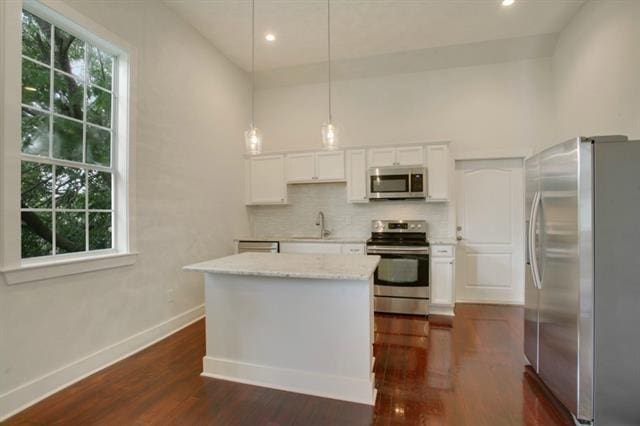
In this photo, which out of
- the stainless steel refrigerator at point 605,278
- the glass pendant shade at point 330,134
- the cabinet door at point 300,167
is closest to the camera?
the stainless steel refrigerator at point 605,278

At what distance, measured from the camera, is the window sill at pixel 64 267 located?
78.4 inches

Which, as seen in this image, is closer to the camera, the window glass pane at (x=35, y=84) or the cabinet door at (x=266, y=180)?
the window glass pane at (x=35, y=84)

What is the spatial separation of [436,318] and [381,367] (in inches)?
60.8

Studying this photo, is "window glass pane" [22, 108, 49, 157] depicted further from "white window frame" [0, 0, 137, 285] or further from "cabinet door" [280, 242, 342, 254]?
"cabinet door" [280, 242, 342, 254]

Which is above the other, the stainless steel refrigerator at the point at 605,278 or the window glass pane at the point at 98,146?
the window glass pane at the point at 98,146

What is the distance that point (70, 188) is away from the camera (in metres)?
2.43

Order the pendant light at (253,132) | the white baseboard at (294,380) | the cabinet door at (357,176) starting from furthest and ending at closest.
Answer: the cabinet door at (357,176), the pendant light at (253,132), the white baseboard at (294,380)

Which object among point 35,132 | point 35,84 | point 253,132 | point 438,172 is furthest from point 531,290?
point 35,84

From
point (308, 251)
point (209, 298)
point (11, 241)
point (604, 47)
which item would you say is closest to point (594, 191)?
point (604, 47)

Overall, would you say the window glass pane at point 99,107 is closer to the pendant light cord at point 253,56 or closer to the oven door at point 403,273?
the pendant light cord at point 253,56

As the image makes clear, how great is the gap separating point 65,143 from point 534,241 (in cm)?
380

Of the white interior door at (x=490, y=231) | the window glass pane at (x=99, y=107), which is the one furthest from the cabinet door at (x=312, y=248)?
the window glass pane at (x=99, y=107)

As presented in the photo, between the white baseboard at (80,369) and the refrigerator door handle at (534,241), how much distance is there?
11.6 ft

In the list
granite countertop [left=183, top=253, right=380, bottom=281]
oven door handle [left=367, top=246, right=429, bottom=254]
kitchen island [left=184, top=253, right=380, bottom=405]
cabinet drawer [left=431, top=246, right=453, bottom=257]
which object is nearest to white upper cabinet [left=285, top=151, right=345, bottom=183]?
oven door handle [left=367, top=246, right=429, bottom=254]
